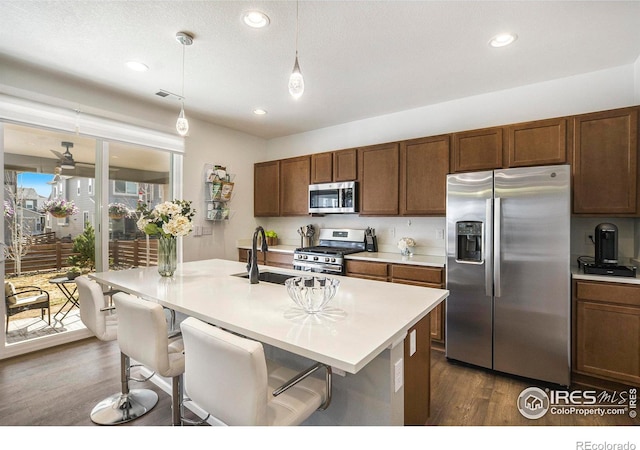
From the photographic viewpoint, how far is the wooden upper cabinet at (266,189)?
186 inches

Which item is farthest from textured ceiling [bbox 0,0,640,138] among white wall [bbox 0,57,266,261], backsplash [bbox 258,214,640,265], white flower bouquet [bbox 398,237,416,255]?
white flower bouquet [bbox 398,237,416,255]

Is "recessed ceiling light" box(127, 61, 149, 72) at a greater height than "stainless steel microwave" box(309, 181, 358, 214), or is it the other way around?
"recessed ceiling light" box(127, 61, 149, 72)

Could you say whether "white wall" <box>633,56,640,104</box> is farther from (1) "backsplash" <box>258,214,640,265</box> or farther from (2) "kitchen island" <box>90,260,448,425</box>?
(2) "kitchen island" <box>90,260,448,425</box>

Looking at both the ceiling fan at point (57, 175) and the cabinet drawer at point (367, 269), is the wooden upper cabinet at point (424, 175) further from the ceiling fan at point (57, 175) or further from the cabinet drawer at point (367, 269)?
the ceiling fan at point (57, 175)

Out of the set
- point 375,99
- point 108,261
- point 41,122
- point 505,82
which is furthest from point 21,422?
point 505,82

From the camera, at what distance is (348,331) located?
1.20 meters

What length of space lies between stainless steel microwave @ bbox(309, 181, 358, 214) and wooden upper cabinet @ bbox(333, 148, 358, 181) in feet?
0.34

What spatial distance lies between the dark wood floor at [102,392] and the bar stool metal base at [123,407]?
5cm

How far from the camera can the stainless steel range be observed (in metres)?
3.62

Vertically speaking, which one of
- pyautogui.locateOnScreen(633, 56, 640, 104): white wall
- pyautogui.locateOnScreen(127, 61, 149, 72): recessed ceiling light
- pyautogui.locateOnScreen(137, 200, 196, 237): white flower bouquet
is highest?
pyautogui.locateOnScreen(127, 61, 149, 72): recessed ceiling light

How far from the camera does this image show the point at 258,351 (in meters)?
1.03

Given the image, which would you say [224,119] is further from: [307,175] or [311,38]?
[311,38]

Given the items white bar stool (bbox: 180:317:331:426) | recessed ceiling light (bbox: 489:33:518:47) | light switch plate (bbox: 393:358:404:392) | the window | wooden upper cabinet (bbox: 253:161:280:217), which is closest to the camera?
white bar stool (bbox: 180:317:331:426)

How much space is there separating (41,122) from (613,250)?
16.6 feet
